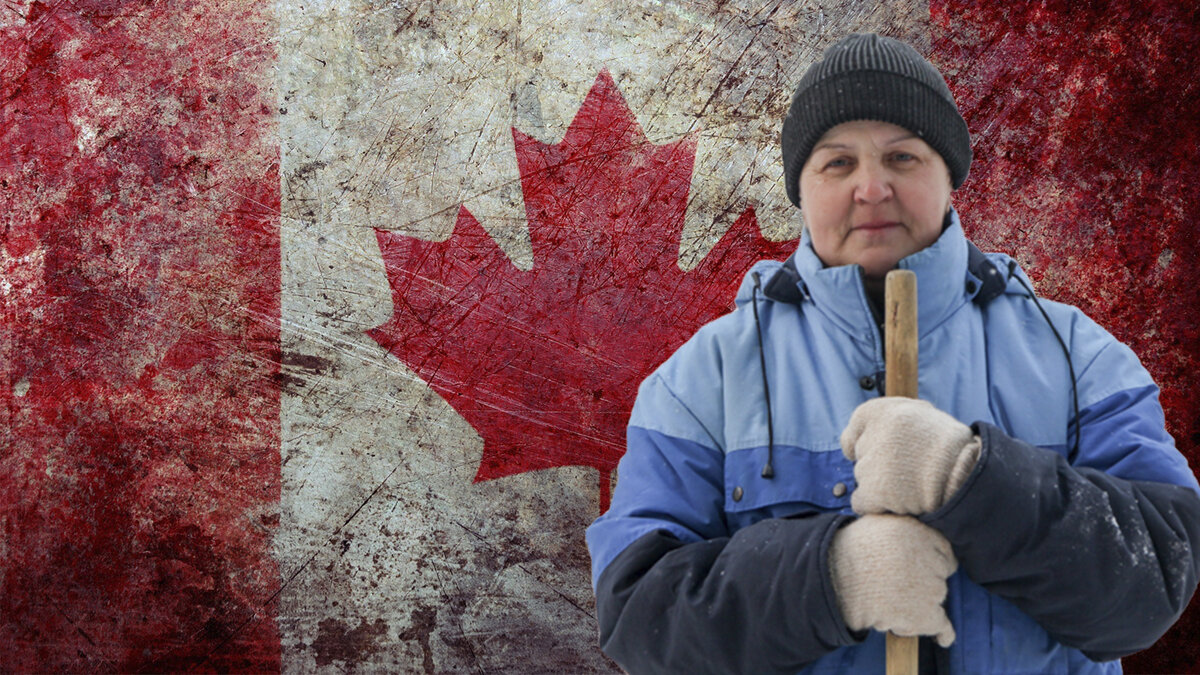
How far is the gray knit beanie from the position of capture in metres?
1.31

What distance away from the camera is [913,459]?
104 centimetres

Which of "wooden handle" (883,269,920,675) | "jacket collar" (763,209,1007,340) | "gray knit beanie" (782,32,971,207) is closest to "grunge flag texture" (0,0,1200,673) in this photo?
"gray knit beanie" (782,32,971,207)

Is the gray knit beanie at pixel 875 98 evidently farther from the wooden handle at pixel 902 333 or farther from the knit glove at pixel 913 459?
the knit glove at pixel 913 459

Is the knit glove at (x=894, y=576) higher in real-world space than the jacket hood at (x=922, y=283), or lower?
lower

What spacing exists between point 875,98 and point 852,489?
2.04 feet

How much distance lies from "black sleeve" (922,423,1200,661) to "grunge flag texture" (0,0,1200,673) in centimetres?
140

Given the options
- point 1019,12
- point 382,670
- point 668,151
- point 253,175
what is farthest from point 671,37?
point 382,670

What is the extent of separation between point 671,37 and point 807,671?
1.82m

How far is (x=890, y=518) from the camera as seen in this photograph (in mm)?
1057

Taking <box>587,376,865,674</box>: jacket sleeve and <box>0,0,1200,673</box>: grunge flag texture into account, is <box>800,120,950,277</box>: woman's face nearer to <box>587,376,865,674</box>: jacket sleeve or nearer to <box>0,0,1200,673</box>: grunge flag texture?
<box>587,376,865,674</box>: jacket sleeve

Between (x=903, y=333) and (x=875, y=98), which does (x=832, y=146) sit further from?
(x=903, y=333)

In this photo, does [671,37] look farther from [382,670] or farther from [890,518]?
[382,670]

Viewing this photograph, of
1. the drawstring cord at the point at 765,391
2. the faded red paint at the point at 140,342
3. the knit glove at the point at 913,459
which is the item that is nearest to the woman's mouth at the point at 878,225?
the drawstring cord at the point at 765,391

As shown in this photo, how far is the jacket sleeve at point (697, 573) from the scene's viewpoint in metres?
1.06
